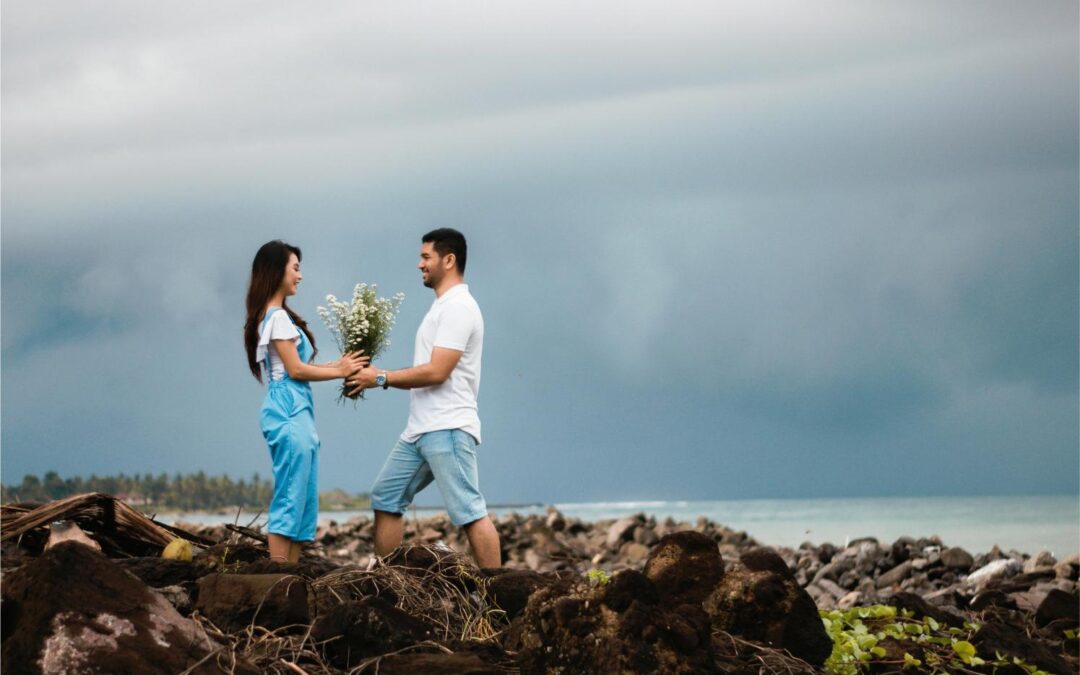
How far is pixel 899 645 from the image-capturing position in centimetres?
627

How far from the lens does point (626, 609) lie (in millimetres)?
4430

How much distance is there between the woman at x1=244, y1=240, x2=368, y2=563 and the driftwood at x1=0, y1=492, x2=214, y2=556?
82cm

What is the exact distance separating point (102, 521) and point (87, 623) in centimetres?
252

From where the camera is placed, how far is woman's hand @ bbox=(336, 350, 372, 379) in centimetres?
795

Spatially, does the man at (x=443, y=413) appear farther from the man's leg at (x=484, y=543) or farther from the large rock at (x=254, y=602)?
the large rock at (x=254, y=602)

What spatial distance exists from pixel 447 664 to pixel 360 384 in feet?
12.3

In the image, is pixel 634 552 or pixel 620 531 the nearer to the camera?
pixel 634 552

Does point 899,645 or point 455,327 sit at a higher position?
point 455,327

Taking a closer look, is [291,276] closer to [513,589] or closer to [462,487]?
[462,487]

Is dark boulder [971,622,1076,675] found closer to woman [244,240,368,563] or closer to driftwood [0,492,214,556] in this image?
woman [244,240,368,563]

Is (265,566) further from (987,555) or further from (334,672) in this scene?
(987,555)

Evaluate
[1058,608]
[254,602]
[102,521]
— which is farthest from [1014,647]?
[102,521]

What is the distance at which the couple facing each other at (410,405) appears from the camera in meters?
7.39

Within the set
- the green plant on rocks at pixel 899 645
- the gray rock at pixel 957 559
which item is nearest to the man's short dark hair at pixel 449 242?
the green plant on rocks at pixel 899 645
